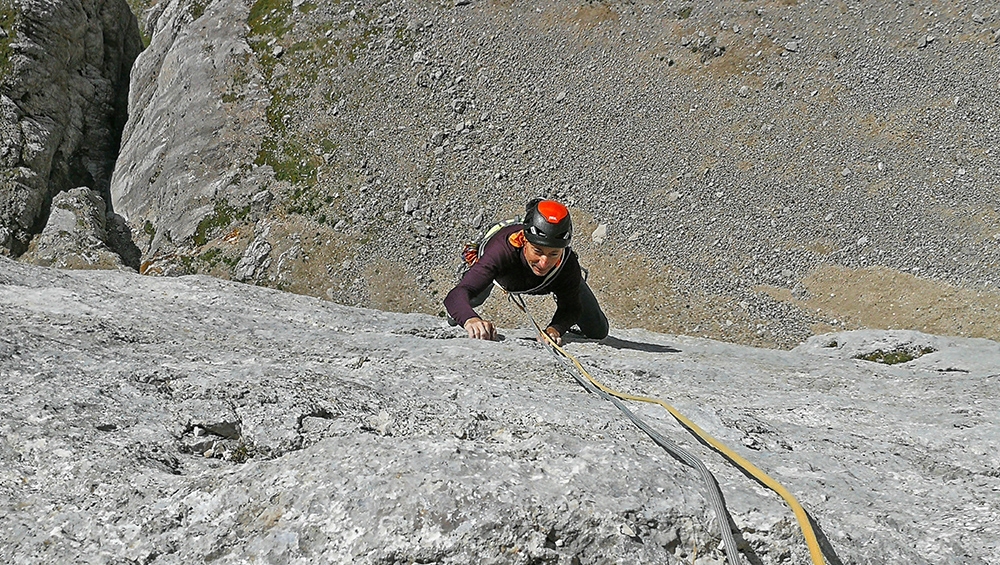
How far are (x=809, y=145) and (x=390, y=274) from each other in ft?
64.6

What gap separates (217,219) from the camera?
31.2m

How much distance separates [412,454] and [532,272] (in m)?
5.28

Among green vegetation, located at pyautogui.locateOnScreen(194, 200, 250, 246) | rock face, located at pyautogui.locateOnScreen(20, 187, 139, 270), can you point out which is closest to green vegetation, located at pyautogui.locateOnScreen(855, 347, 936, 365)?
green vegetation, located at pyautogui.locateOnScreen(194, 200, 250, 246)

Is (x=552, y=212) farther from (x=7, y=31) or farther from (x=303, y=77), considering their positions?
(x=7, y=31)

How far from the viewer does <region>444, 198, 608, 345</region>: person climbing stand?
788cm

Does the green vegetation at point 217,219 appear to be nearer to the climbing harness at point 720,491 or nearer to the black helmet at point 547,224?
the black helmet at point 547,224

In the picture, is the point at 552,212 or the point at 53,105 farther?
the point at 53,105

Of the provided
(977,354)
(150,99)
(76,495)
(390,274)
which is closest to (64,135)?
(150,99)

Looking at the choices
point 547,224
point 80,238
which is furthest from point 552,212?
point 80,238

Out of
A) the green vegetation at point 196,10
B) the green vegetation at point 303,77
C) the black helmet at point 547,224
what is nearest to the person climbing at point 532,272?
the black helmet at point 547,224

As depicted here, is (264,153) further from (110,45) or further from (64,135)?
(110,45)

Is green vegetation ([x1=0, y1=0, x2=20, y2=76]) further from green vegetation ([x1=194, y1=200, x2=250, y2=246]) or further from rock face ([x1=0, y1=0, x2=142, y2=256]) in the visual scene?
green vegetation ([x1=194, y1=200, x2=250, y2=246])

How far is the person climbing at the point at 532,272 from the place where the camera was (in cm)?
788

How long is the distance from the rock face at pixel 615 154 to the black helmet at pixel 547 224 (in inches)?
718
